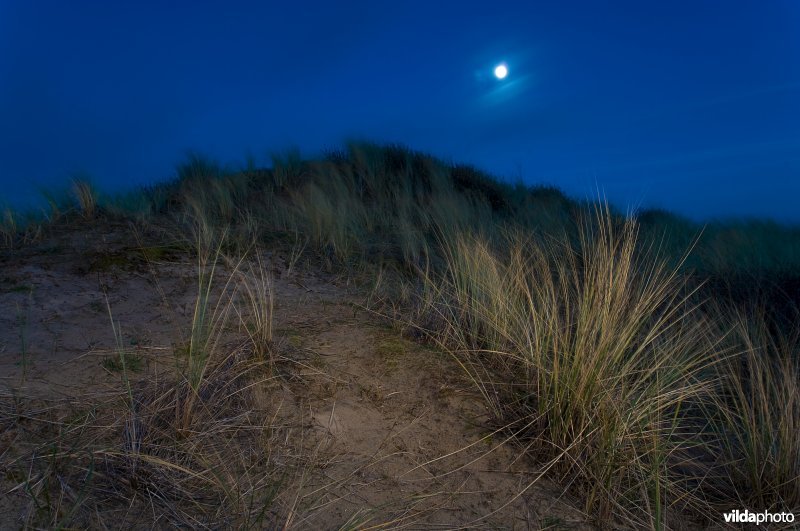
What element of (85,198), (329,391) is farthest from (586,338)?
(85,198)

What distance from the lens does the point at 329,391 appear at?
2.66m

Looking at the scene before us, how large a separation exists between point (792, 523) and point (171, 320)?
356cm

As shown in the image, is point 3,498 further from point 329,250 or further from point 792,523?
point 329,250

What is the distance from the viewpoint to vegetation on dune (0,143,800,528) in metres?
2.23

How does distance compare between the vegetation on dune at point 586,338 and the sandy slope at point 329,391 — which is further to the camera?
the vegetation on dune at point 586,338

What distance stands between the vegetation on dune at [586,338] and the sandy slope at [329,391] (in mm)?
175

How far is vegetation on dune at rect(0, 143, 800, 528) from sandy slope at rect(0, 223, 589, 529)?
0.18 m

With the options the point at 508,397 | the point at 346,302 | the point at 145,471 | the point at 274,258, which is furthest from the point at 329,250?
the point at 145,471

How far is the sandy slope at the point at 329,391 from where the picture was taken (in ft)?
6.57

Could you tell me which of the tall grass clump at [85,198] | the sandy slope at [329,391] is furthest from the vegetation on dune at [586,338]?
the sandy slope at [329,391]

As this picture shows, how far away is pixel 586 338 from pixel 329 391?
1349mm

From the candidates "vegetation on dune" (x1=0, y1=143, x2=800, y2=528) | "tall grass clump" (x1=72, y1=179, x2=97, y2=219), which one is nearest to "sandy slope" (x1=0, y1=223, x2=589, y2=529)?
"vegetation on dune" (x1=0, y1=143, x2=800, y2=528)

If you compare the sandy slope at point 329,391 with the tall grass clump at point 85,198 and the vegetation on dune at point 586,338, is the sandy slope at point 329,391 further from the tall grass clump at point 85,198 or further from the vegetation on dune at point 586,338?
the tall grass clump at point 85,198

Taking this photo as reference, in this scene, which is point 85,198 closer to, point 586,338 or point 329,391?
point 329,391
